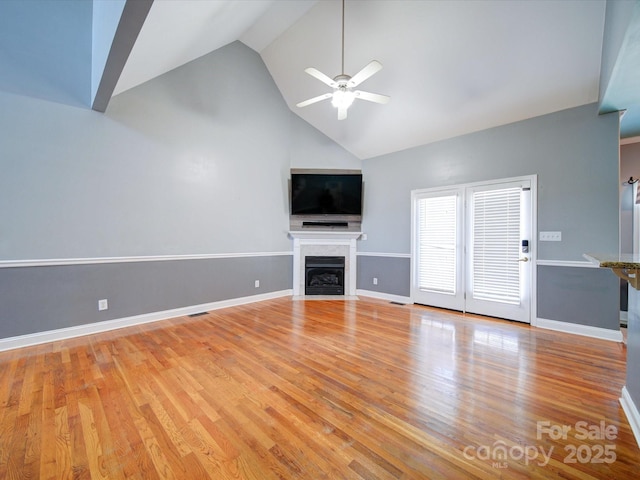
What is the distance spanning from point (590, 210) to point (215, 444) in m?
4.46

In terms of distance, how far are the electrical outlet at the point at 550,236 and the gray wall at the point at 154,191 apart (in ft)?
10.9

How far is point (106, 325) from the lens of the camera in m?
3.32

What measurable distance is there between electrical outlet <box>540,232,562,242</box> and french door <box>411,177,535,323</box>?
0.13 meters

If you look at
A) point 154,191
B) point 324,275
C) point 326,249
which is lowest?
point 324,275

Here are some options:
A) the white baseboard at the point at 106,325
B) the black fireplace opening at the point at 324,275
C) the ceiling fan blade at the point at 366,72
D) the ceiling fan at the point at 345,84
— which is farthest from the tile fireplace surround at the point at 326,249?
the ceiling fan blade at the point at 366,72

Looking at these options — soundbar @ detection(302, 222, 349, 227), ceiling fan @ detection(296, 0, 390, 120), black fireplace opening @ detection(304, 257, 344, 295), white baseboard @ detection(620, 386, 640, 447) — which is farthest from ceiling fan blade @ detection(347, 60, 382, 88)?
black fireplace opening @ detection(304, 257, 344, 295)

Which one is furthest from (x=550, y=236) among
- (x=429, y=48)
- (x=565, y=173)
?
(x=429, y=48)

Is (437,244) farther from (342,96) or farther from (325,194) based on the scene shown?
(342,96)

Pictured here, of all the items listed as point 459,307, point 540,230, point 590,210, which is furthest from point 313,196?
point 590,210

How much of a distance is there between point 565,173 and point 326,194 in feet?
11.6

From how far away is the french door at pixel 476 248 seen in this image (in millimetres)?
3666

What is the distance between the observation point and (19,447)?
1488 mm

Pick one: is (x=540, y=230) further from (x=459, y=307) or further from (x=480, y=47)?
(x=480, y=47)

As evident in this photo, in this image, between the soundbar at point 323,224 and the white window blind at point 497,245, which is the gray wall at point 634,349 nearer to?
the white window blind at point 497,245
